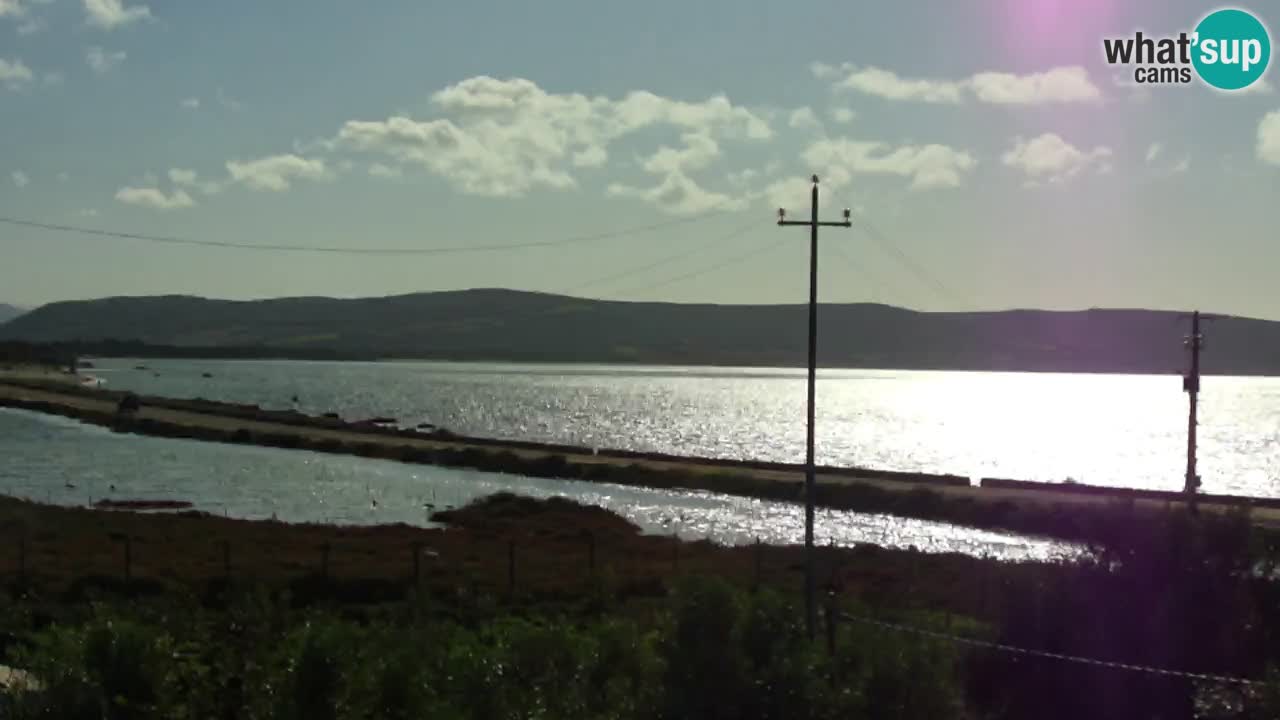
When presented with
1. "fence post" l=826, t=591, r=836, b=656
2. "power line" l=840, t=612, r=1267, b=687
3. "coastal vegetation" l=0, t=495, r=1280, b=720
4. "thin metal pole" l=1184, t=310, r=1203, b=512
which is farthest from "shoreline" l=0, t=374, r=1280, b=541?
"fence post" l=826, t=591, r=836, b=656

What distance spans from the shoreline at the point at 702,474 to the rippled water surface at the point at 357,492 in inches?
99.0

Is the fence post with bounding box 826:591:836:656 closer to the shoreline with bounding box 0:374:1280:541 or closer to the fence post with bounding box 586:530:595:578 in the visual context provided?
the shoreline with bounding box 0:374:1280:541

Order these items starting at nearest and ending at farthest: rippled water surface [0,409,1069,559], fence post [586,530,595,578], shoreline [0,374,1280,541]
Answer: fence post [586,530,595,578] → rippled water surface [0,409,1069,559] → shoreline [0,374,1280,541]

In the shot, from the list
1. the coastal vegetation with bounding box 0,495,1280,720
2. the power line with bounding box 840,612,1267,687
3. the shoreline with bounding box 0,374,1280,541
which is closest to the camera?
the coastal vegetation with bounding box 0,495,1280,720

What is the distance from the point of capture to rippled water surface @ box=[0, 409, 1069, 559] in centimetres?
6531

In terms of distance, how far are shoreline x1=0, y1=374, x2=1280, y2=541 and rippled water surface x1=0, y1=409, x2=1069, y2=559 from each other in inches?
99.0

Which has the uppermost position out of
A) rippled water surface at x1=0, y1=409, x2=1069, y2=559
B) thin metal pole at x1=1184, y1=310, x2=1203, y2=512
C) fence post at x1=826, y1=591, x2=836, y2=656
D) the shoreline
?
thin metal pole at x1=1184, y1=310, x2=1203, y2=512

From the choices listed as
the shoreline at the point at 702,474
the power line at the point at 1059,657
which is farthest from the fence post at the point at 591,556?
the power line at the point at 1059,657

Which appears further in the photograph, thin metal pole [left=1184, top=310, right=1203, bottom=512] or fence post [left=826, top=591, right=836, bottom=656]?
thin metal pole [left=1184, top=310, right=1203, bottom=512]

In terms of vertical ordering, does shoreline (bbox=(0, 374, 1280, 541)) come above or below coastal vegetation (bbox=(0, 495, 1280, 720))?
below

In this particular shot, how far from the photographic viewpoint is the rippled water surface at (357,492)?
65312 mm

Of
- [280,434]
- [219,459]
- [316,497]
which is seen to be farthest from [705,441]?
[316,497]

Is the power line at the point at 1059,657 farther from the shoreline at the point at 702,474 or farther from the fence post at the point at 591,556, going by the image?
the fence post at the point at 591,556

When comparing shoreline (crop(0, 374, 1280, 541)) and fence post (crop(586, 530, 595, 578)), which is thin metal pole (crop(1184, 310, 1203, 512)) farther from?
fence post (crop(586, 530, 595, 578))
